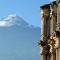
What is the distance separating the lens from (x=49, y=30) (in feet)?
126

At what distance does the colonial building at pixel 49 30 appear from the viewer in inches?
1375

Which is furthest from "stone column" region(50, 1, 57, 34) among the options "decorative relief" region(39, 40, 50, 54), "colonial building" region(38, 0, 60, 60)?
"decorative relief" region(39, 40, 50, 54)

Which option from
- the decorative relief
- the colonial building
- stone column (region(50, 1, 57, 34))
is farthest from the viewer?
the decorative relief

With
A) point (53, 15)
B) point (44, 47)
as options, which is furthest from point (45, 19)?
point (44, 47)

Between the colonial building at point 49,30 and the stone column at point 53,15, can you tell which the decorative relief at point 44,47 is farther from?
the stone column at point 53,15

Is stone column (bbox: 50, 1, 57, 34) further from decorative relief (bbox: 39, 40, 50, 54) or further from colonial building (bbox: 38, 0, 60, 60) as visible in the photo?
decorative relief (bbox: 39, 40, 50, 54)

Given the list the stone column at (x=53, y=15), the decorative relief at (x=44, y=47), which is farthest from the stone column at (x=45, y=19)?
the stone column at (x=53, y=15)

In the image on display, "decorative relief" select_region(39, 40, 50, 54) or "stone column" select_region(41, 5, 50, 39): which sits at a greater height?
"stone column" select_region(41, 5, 50, 39)

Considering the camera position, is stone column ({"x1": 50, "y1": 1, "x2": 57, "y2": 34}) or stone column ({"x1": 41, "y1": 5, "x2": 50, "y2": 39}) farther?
stone column ({"x1": 41, "y1": 5, "x2": 50, "y2": 39})

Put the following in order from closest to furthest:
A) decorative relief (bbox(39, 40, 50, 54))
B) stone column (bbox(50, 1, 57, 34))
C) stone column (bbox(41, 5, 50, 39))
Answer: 1. stone column (bbox(50, 1, 57, 34))
2. decorative relief (bbox(39, 40, 50, 54))
3. stone column (bbox(41, 5, 50, 39))

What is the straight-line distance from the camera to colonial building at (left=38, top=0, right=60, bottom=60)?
34.9 metres

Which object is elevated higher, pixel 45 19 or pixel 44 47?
pixel 45 19

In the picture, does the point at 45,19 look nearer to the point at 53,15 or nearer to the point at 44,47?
the point at 53,15

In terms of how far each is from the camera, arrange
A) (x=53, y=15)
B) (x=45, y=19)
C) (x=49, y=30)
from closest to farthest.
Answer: (x=53, y=15), (x=49, y=30), (x=45, y=19)
